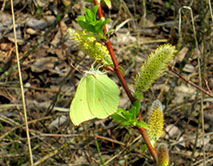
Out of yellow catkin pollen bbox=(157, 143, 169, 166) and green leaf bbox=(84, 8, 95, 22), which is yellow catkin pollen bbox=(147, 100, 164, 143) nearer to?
yellow catkin pollen bbox=(157, 143, 169, 166)

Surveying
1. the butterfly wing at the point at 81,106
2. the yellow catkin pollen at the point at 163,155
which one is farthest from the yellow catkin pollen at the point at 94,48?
the yellow catkin pollen at the point at 163,155

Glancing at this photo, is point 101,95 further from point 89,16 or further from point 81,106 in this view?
point 89,16

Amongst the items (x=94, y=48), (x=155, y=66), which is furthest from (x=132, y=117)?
(x=94, y=48)

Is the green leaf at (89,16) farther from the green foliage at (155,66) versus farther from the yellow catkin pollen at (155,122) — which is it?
the yellow catkin pollen at (155,122)

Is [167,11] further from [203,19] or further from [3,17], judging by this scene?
[3,17]

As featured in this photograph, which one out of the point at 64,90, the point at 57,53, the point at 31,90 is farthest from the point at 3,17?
the point at 64,90

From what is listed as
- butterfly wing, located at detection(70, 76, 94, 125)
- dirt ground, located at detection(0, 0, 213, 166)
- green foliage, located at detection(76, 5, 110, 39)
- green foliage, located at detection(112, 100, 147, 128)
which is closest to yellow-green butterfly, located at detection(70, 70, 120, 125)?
butterfly wing, located at detection(70, 76, 94, 125)
